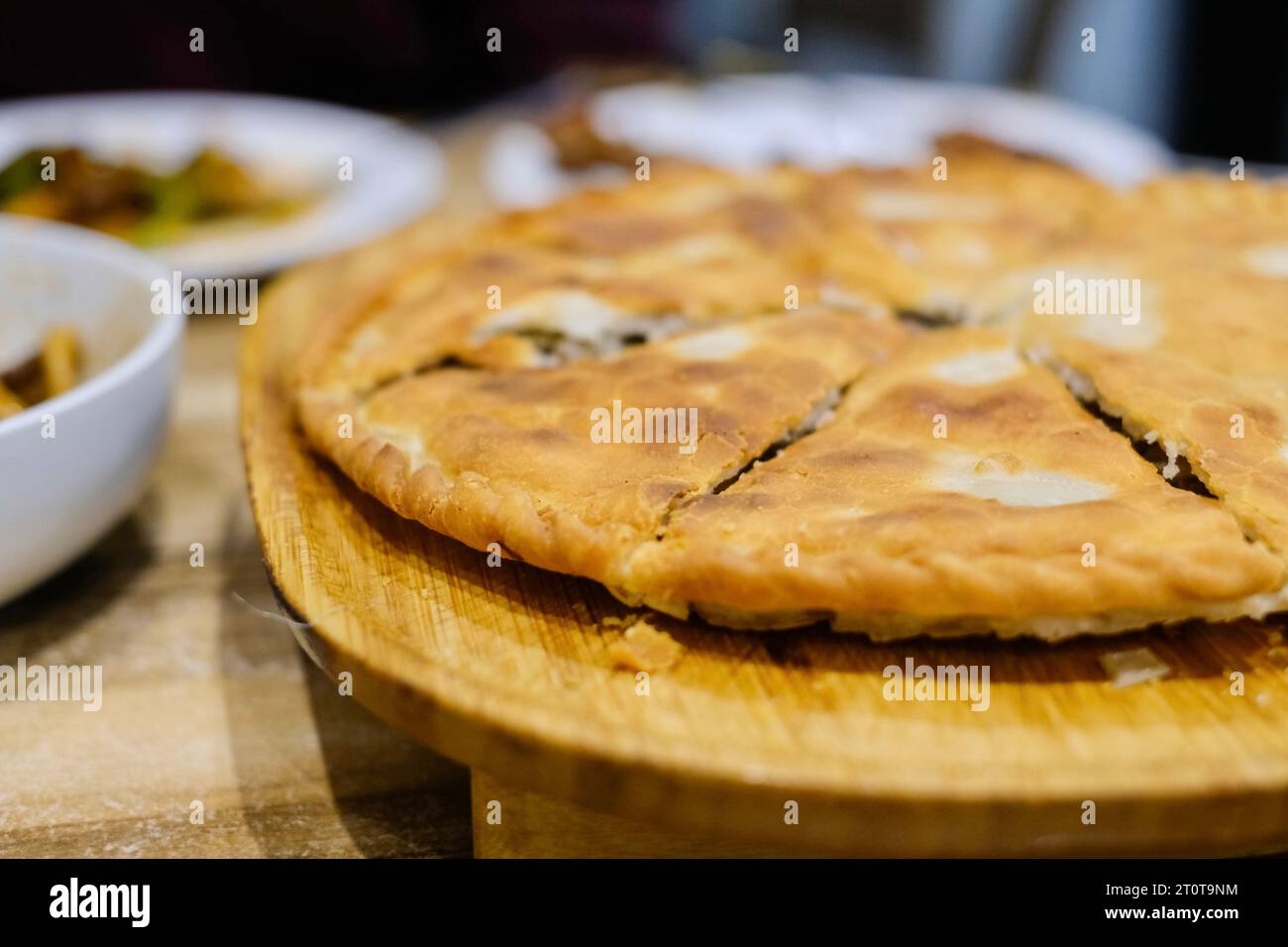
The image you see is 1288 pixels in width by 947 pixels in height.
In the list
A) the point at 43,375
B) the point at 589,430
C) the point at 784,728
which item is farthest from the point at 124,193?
the point at 784,728

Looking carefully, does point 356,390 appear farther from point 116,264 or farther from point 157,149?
point 157,149

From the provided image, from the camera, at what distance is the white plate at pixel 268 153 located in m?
3.43

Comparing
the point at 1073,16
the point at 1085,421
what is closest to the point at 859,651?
the point at 1085,421

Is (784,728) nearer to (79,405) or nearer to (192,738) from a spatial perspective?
(192,738)

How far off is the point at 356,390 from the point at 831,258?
3.57 ft

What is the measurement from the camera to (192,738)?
5.55 feet

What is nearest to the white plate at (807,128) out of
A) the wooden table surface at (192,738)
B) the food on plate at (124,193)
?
the food on plate at (124,193)

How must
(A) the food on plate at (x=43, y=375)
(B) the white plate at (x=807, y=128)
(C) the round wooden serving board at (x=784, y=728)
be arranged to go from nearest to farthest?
(C) the round wooden serving board at (x=784, y=728) → (A) the food on plate at (x=43, y=375) → (B) the white plate at (x=807, y=128)

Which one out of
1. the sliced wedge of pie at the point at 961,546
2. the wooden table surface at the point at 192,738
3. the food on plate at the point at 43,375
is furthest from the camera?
the food on plate at the point at 43,375

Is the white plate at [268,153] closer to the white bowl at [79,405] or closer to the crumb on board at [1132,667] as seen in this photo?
the white bowl at [79,405]

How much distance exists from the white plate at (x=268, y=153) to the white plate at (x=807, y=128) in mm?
368

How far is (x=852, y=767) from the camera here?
124 centimetres

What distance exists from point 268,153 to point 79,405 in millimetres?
2606

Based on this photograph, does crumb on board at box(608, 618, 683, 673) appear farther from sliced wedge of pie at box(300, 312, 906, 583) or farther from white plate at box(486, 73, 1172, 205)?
white plate at box(486, 73, 1172, 205)
